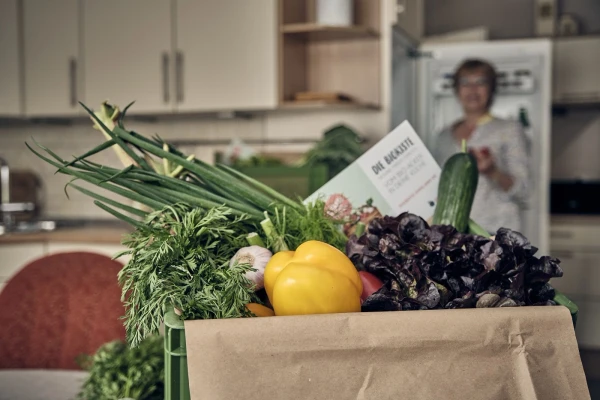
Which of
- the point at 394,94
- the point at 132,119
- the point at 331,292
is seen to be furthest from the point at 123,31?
the point at 331,292

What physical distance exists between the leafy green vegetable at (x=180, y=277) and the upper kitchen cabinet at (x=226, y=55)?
7.88 feet

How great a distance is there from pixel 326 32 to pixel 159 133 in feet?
3.66

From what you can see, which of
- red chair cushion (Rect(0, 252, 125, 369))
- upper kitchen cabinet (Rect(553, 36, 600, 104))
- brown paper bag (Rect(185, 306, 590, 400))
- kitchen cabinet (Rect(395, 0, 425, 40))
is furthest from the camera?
upper kitchen cabinet (Rect(553, 36, 600, 104))

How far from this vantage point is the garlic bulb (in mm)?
639

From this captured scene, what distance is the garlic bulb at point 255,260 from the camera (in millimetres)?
639

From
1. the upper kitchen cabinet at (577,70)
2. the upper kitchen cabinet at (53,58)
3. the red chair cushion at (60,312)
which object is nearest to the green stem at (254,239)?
the red chair cushion at (60,312)

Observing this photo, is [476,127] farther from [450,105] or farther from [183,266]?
[183,266]

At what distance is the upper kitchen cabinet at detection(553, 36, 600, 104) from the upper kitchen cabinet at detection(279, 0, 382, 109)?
157 cm

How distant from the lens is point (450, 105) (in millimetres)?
3438

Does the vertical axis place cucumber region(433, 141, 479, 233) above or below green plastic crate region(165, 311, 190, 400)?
above

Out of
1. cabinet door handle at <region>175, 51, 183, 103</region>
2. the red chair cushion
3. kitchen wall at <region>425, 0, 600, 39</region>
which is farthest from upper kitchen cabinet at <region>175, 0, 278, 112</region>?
kitchen wall at <region>425, 0, 600, 39</region>

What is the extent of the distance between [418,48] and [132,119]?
5.04 feet

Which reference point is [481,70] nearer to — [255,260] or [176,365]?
[255,260]

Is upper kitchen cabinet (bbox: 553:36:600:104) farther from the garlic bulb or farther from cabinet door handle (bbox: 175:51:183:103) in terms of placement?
the garlic bulb
